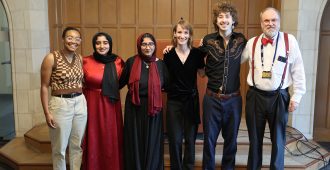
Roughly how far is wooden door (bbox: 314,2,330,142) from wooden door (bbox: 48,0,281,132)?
2.62 ft

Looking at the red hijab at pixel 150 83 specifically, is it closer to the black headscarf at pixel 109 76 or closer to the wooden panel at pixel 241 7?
the black headscarf at pixel 109 76

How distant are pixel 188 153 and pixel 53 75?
130 centimetres

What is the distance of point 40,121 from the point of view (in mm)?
4586

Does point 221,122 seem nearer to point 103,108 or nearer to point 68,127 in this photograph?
point 103,108

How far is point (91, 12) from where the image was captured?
4.84 meters

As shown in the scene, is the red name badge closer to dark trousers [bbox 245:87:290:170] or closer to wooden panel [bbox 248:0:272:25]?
dark trousers [bbox 245:87:290:170]

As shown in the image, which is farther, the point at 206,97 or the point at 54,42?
the point at 54,42

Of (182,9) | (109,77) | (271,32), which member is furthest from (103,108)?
(182,9)

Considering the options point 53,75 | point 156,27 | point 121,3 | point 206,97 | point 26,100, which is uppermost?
point 121,3

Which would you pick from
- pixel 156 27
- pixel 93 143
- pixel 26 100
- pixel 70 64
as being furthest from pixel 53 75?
pixel 156 27

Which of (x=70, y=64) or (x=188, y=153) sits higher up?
(x=70, y=64)

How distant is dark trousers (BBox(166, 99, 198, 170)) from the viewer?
9.59ft

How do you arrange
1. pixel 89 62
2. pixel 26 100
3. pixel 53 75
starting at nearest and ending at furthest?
pixel 53 75 < pixel 89 62 < pixel 26 100

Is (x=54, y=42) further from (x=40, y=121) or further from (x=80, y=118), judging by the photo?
(x=80, y=118)
